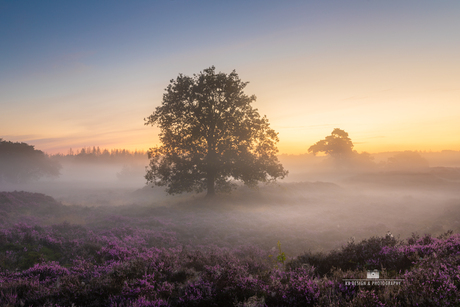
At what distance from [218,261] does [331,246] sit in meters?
8.50

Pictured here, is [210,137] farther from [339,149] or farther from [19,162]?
[19,162]

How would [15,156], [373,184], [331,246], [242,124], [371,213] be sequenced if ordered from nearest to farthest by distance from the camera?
1. [331,246]
2. [371,213]
3. [242,124]
4. [373,184]
5. [15,156]

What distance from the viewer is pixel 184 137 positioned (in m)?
24.2

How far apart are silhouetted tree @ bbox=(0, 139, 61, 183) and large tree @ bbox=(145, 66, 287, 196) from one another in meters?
58.0

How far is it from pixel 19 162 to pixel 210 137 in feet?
211

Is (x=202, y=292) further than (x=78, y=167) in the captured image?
No

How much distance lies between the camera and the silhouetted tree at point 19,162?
5572cm

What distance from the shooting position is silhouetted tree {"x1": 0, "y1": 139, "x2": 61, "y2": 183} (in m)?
55.7

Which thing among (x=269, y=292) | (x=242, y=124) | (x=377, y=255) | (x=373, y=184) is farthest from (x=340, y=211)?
(x=373, y=184)

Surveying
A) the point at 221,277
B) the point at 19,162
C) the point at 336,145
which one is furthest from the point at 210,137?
the point at 19,162

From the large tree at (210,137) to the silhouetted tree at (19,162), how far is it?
190ft

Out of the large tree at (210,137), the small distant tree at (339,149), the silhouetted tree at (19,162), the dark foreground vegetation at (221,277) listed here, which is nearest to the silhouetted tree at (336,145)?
the small distant tree at (339,149)

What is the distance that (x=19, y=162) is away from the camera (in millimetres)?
57562

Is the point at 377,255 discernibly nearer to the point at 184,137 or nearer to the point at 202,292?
the point at 202,292
